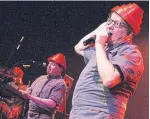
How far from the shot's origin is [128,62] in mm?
1912

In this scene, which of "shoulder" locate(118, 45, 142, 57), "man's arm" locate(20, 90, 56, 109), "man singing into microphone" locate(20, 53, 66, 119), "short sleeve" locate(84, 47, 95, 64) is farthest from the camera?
"man singing into microphone" locate(20, 53, 66, 119)

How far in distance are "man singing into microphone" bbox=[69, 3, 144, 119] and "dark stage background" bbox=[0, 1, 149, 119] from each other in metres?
4.69

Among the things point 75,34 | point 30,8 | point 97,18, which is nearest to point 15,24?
point 30,8

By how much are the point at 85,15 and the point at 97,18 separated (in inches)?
11.2

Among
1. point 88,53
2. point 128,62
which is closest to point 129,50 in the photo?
point 128,62

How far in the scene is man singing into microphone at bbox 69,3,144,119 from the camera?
1.86 meters

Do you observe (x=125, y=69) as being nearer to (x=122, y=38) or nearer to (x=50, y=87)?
(x=122, y=38)

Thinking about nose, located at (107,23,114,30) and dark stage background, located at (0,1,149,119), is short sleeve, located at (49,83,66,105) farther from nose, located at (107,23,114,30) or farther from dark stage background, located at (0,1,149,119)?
dark stage background, located at (0,1,149,119)

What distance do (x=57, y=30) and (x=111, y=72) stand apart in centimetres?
564

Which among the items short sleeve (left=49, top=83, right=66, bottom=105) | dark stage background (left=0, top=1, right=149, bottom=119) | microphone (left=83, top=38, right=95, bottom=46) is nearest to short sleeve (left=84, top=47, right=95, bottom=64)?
microphone (left=83, top=38, right=95, bottom=46)

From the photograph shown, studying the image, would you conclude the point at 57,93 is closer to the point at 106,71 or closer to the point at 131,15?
the point at 131,15

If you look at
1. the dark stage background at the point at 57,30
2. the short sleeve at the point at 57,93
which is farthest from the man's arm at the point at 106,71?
the dark stage background at the point at 57,30

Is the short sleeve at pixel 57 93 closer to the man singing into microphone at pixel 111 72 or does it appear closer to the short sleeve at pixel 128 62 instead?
the man singing into microphone at pixel 111 72

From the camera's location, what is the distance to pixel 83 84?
199cm
